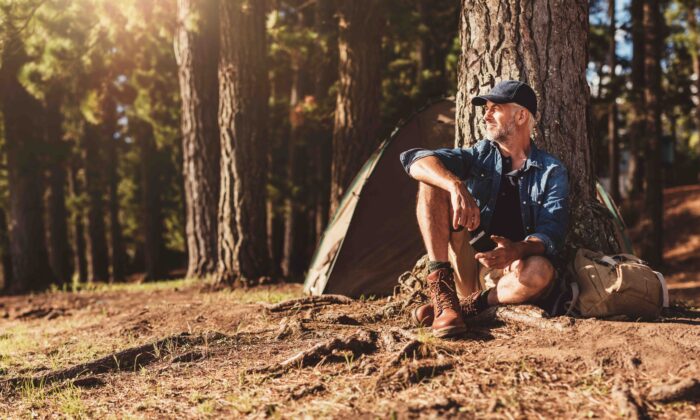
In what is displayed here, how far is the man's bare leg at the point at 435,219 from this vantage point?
416cm

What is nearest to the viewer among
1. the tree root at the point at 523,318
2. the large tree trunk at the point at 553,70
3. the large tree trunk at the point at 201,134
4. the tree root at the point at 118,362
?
the tree root at the point at 523,318

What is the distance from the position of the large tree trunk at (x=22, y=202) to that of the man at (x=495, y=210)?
41.1ft

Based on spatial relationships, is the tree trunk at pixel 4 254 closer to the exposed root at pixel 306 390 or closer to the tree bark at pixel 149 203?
the tree bark at pixel 149 203

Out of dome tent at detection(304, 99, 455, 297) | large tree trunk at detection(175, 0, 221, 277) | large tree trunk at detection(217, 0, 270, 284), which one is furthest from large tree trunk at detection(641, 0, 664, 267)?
large tree trunk at detection(175, 0, 221, 277)

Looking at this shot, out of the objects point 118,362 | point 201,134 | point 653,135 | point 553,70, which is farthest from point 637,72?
point 118,362

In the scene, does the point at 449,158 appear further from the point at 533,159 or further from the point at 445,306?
the point at 445,306

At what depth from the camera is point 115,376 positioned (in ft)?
13.4

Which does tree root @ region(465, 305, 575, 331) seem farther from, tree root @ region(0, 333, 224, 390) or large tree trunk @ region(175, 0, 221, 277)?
large tree trunk @ region(175, 0, 221, 277)

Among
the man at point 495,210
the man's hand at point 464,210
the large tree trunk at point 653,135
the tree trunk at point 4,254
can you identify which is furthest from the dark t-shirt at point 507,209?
Result: the tree trunk at point 4,254

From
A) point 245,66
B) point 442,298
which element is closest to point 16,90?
point 245,66

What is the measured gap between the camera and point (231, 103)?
8992 millimetres

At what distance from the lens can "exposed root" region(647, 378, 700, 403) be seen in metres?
2.91

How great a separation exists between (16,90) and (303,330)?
1340 centimetres

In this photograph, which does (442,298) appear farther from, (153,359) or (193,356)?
(153,359)
